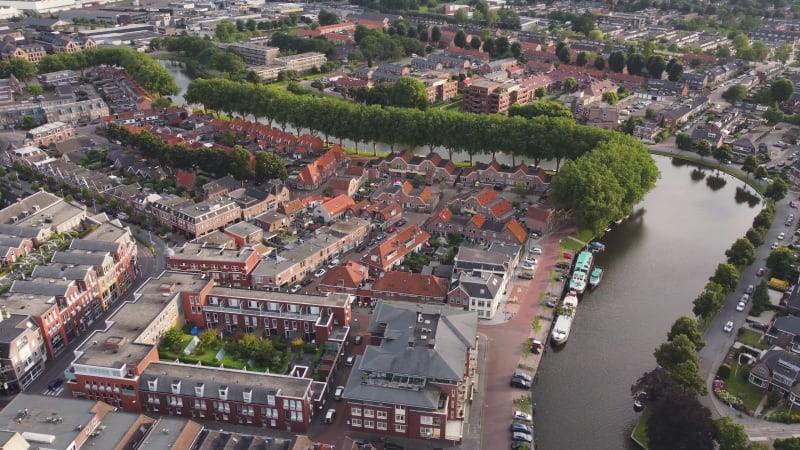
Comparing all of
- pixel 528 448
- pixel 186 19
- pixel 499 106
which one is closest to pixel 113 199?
pixel 528 448

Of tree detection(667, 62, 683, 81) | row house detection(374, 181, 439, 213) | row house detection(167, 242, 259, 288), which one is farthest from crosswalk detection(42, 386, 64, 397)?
tree detection(667, 62, 683, 81)

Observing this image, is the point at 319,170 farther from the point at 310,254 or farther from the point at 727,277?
the point at 727,277

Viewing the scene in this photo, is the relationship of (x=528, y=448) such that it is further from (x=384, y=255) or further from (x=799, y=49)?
(x=799, y=49)

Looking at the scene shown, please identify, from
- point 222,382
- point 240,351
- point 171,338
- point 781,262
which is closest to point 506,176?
point 781,262

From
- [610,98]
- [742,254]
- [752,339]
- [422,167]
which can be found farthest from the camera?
[610,98]

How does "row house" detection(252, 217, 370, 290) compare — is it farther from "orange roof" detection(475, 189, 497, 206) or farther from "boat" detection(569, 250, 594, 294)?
"boat" detection(569, 250, 594, 294)

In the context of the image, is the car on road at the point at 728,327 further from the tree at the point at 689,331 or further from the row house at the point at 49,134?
the row house at the point at 49,134

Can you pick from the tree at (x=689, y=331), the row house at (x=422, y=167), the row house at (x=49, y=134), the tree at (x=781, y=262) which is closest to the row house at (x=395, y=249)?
the row house at (x=422, y=167)
